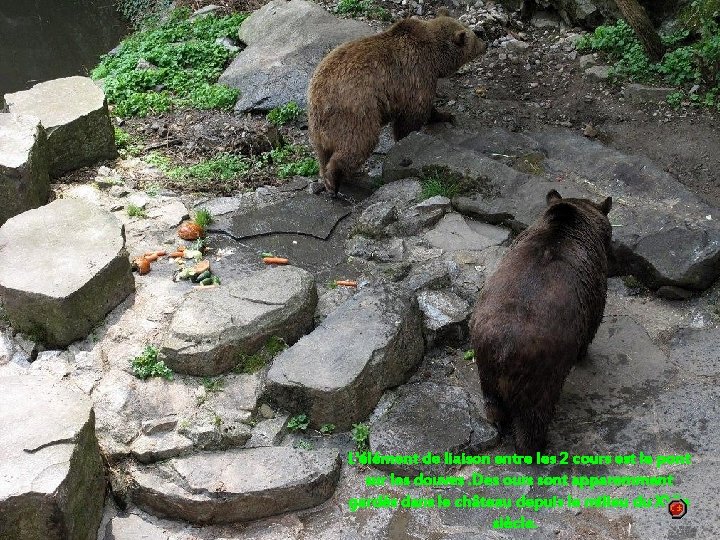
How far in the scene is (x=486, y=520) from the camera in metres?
4.89

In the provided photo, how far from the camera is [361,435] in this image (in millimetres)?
5352

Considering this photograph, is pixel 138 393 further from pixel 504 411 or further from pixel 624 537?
pixel 624 537

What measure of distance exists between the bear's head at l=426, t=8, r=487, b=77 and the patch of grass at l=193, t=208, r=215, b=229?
10.0ft

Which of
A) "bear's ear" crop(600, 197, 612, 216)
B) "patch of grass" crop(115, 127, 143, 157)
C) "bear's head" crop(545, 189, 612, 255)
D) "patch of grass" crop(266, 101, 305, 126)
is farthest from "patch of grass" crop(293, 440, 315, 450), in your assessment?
"patch of grass" crop(266, 101, 305, 126)

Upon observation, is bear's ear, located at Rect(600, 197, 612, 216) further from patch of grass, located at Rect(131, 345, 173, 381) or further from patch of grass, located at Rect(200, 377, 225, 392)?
patch of grass, located at Rect(131, 345, 173, 381)

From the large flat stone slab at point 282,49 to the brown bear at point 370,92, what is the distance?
1553 millimetres

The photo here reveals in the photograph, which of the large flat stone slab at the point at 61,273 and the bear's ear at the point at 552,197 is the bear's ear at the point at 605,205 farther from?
the large flat stone slab at the point at 61,273

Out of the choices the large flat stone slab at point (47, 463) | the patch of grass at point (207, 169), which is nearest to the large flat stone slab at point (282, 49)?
the patch of grass at point (207, 169)

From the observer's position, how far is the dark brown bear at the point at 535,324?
15.7 ft

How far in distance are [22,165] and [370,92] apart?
318 cm

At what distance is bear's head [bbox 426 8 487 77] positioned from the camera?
864 centimetres

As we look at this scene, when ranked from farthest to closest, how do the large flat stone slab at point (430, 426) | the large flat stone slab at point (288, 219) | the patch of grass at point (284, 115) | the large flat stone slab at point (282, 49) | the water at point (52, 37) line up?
the water at point (52, 37), the large flat stone slab at point (282, 49), the patch of grass at point (284, 115), the large flat stone slab at point (288, 219), the large flat stone slab at point (430, 426)

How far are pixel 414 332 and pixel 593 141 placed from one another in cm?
333

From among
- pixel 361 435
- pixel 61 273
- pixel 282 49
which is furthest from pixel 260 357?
pixel 282 49
